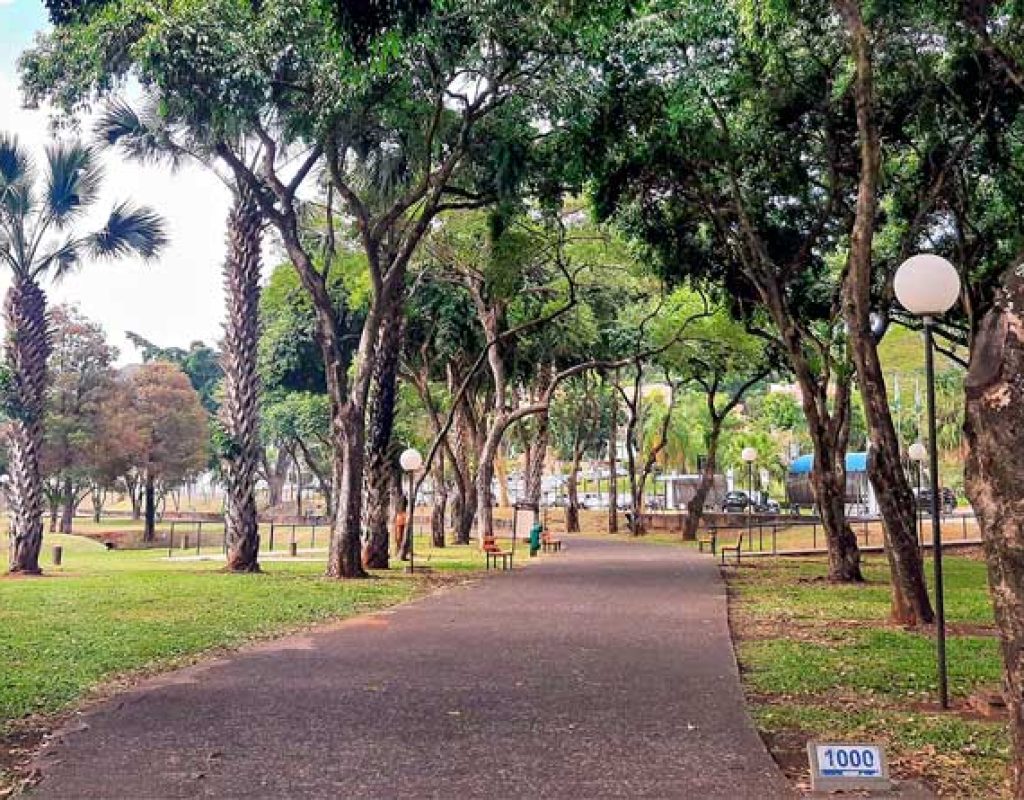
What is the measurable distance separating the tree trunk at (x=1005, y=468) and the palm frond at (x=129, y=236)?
18.3 metres

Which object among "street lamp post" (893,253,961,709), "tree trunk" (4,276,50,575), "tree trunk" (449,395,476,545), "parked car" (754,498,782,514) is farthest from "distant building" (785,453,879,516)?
"street lamp post" (893,253,961,709)

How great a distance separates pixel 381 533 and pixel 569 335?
1047cm

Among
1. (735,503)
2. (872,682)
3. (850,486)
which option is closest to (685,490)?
(735,503)

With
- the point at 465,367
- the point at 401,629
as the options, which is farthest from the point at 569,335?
the point at 401,629

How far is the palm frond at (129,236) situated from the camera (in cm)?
1950

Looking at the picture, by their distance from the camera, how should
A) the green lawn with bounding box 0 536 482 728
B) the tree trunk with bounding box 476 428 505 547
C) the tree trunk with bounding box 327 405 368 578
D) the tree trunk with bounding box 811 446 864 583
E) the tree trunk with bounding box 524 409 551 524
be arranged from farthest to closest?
the tree trunk with bounding box 524 409 551 524
the tree trunk with bounding box 476 428 505 547
the tree trunk with bounding box 327 405 368 578
the tree trunk with bounding box 811 446 864 583
the green lawn with bounding box 0 536 482 728

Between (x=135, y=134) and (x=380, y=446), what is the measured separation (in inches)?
287

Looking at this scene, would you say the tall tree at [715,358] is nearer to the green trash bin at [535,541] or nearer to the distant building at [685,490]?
the green trash bin at [535,541]

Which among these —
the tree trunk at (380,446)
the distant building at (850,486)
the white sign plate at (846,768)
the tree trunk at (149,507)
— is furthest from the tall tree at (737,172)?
the distant building at (850,486)

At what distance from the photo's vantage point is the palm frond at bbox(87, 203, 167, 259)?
19500mm

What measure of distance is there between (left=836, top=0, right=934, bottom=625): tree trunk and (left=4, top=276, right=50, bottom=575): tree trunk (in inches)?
598

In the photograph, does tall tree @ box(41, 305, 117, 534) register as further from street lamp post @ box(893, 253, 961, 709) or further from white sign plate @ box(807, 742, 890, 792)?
white sign plate @ box(807, 742, 890, 792)

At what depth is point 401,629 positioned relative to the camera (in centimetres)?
1062

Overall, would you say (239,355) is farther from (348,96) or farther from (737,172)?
(737,172)
